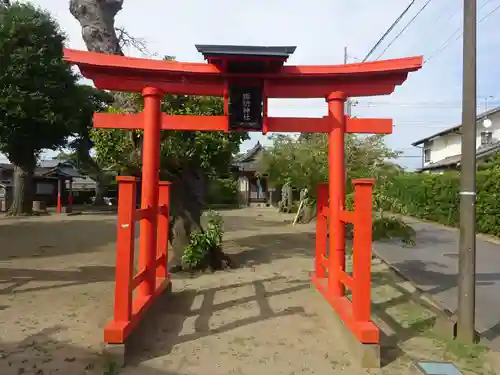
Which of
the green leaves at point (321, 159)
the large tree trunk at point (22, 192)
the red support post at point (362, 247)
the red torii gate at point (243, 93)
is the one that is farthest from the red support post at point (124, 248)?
the large tree trunk at point (22, 192)

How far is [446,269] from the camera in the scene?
10.2 meters

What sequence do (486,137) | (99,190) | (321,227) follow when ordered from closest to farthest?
(321,227) → (486,137) → (99,190)

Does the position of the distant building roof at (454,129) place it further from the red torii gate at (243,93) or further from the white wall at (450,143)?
the red torii gate at (243,93)

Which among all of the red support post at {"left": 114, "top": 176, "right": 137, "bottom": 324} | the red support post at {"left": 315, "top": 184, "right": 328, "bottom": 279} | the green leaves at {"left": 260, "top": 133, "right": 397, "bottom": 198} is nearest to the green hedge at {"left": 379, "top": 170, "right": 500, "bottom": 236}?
the green leaves at {"left": 260, "top": 133, "right": 397, "bottom": 198}

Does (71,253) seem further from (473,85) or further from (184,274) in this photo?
(473,85)

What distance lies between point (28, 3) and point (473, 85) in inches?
838

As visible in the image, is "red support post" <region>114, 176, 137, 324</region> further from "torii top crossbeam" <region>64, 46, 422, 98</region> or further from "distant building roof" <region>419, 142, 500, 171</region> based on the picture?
"distant building roof" <region>419, 142, 500, 171</region>

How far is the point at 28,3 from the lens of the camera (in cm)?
2102

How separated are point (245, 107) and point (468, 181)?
9.54 ft

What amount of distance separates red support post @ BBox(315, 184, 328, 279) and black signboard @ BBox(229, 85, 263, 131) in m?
1.45

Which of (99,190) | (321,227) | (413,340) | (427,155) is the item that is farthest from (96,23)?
(427,155)

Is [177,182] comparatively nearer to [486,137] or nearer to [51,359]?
[51,359]

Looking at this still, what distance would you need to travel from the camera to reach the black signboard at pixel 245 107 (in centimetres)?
618

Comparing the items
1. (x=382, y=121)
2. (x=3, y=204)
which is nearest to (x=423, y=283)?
(x=382, y=121)
